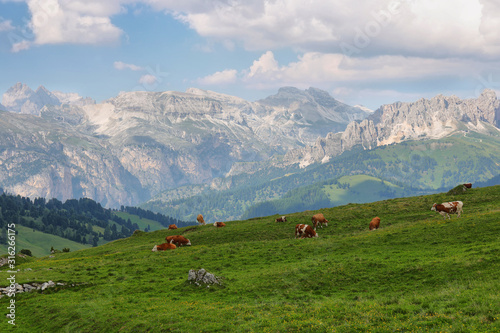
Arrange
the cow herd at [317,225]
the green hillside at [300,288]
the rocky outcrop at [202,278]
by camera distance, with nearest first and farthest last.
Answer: the green hillside at [300,288] → the rocky outcrop at [202,278] → the cow herd at [317,225]

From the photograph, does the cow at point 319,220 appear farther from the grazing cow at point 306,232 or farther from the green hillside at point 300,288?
the green hillside at point 300,288

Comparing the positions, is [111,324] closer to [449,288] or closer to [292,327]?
[292,327]

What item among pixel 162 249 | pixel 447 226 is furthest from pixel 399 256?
pixel 162 249

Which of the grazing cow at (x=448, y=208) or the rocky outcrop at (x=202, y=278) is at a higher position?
the grazing cow at (x=448, y=208)

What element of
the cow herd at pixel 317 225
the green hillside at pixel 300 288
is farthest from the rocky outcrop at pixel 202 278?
the cow herd at pixel 317 225

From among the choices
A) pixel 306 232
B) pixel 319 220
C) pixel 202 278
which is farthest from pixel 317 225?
pixel 202 278

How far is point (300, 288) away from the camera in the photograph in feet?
115

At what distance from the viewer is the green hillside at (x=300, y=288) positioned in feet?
80.0

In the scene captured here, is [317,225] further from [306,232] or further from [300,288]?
[300,288]

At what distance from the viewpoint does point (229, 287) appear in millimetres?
36688

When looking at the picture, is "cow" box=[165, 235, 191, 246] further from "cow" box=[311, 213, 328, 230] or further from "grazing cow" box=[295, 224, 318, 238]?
"cow" box=[311, 213, 328, 230]

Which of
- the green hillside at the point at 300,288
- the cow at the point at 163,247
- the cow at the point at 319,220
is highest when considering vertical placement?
the cow at the point at 319,220

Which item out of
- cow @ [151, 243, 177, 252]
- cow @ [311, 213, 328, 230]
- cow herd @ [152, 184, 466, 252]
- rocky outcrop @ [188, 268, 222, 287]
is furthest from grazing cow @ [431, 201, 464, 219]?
cow @ [151, 243, 177, 252]

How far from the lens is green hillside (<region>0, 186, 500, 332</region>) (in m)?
24.4
